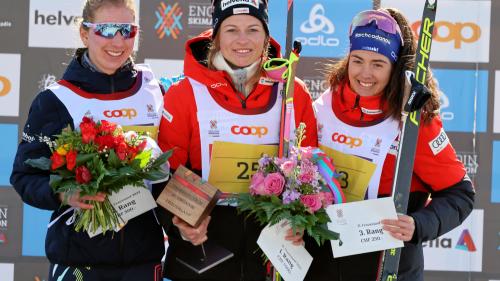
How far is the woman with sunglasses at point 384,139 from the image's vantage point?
123 inches

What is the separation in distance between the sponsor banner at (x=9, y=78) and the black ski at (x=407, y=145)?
2.88m

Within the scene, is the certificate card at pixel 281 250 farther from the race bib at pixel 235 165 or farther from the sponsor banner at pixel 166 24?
the sponsor banner at pixel 166 24

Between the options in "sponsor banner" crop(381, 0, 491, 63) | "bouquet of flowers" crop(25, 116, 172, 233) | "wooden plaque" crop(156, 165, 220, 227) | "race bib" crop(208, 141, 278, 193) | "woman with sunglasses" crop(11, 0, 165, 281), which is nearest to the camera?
"bouquet of flowers" crop(25, 116, 172, 233)

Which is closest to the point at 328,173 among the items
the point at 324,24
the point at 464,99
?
the point at 324,24

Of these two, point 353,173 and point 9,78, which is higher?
point 9,78

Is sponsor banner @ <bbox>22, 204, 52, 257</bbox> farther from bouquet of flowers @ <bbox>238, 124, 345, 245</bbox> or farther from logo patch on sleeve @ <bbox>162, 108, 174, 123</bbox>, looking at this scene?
bouquet of flowers @ <bbox>238, 124, 345, 245</bbox>

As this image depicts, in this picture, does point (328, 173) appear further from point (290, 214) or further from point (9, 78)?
point (9, 78)

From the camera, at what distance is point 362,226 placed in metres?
2.96

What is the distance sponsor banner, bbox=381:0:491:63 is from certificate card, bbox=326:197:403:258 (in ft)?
7.33

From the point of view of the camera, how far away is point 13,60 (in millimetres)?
4871

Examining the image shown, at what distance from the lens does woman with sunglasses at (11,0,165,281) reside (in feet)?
9.87

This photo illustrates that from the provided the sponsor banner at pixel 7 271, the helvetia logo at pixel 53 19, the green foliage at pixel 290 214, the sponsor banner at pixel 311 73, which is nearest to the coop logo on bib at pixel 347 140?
the green foliage at pixel 290 214

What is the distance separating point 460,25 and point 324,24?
90 cm

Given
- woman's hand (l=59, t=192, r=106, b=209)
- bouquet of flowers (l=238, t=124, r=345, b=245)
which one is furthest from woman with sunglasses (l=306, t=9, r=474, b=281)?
woman's hand (l=59, t=192, r=106, b=209)
